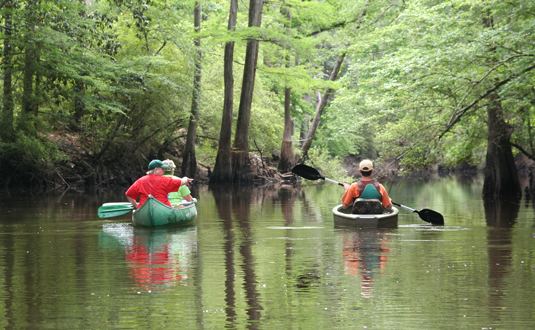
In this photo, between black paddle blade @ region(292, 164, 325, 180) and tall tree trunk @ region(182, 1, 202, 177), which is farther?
tall tree trunk @ region(182, 1, 202, 177)

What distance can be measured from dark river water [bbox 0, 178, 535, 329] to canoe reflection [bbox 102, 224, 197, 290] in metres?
0.02

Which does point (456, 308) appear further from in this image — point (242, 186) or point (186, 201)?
point (242, 186)

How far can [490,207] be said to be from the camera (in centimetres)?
2453

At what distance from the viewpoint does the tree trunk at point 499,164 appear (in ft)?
92.8

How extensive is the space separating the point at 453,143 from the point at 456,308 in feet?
79.1

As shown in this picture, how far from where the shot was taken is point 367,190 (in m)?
18.1

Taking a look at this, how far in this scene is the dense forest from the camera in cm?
2284

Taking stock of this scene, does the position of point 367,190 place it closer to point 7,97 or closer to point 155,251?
point 155,251

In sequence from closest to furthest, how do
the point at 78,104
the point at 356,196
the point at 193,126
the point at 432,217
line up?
the point at 356,196 < the point at 432,217 < the point at 78,104 < the point at 193,126

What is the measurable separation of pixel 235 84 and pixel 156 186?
2646 cm

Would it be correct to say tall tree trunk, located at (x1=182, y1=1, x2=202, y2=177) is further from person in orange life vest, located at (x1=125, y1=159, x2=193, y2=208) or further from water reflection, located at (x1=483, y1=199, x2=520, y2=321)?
person in orange life vest, located at (x1=125, y1=159, x2=193, y2=208)

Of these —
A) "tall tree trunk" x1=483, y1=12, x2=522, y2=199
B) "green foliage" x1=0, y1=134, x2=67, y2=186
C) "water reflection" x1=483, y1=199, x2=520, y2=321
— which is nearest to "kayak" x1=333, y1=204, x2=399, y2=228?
"water reflection" x1=483, y1=199, x2=520, y2=321

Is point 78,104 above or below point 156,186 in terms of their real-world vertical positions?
above

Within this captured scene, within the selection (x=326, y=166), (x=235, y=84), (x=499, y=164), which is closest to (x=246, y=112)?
(x=235, y=84)
